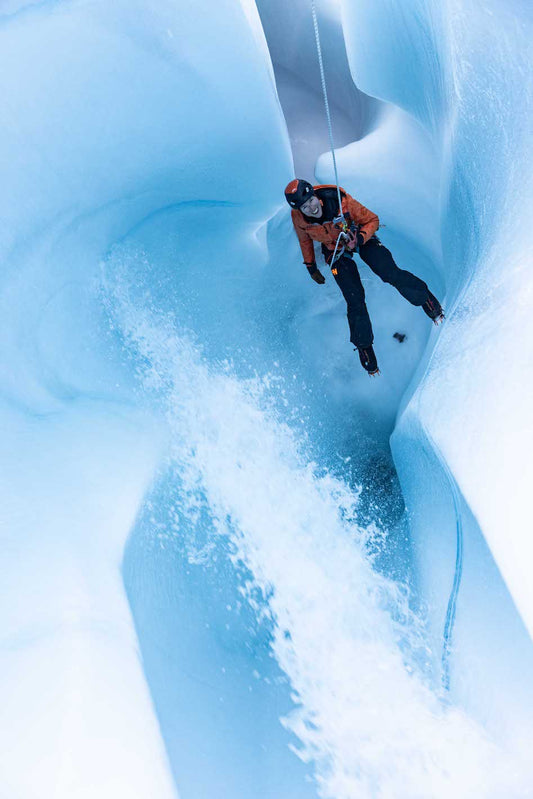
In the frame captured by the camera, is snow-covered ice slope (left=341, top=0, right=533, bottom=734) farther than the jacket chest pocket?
No

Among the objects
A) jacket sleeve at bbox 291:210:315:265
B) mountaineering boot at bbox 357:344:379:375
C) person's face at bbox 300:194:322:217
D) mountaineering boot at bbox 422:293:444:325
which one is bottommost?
mountaineering boot at bbox 357:344:379:375

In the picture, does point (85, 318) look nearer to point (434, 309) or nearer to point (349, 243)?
point (349, 243)

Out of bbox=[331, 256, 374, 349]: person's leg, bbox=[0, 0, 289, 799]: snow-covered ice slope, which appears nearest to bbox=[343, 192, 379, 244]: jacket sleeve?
bbox=[331, 256, 374, 349]: person's leg

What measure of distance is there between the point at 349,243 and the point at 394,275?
19 cm

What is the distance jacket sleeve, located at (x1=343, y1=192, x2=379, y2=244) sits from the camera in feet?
6.01

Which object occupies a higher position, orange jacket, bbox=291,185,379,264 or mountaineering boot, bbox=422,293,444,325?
orange jacket, bbox=291,185,379,264

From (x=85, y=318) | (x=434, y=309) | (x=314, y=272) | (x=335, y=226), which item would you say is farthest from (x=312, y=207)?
(x=85, y=318)

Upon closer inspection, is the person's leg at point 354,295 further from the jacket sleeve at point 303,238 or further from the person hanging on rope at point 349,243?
the jacket sleeve at point 303,238

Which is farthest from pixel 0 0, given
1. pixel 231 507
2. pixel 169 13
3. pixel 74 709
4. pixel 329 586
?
pixel 329 586

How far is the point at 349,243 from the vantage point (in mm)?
1855

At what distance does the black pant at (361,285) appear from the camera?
189cm

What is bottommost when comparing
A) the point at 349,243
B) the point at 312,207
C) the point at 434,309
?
the point at 434,309

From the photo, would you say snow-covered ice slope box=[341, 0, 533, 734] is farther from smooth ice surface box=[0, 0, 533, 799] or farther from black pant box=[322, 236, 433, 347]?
black pant box=[322, 236, 433, 347]

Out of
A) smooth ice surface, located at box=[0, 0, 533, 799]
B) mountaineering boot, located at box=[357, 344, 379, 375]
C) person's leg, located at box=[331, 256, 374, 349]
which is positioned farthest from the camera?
mountaineering boot, located at box=[357, 344, 379, 375]
